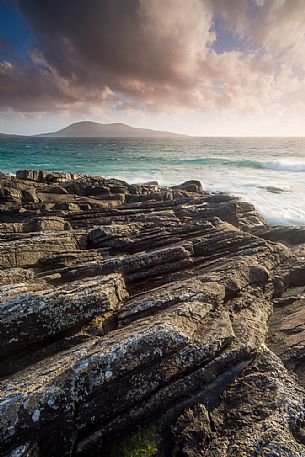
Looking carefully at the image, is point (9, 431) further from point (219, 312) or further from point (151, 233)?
point (151, 233)

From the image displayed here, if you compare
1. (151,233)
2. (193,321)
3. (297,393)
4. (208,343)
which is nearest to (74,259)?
(151,233)

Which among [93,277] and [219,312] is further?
[93,277]

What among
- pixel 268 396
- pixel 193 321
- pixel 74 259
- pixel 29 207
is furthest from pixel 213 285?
pixel 29 207

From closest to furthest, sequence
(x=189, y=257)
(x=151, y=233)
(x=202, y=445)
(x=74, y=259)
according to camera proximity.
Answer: (x=202, y=445) → (x=74, y=259) → (x=189, y=257) → (x=151, y=233)

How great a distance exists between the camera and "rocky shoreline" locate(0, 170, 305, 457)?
23.3 ft

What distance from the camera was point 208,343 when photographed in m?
8.92

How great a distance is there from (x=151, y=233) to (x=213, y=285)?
595 centimetres

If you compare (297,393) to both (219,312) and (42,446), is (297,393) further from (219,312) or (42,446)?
(42,446)

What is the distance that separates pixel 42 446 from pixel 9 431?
2.92 ft

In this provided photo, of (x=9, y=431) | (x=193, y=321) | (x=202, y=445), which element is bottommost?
(x=202, y=445)

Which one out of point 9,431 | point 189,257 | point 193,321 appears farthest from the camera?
point 189,257

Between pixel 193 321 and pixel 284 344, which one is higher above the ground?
pixel 193 321

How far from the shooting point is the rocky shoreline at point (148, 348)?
7.09 meters

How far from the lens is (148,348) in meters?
8.29
